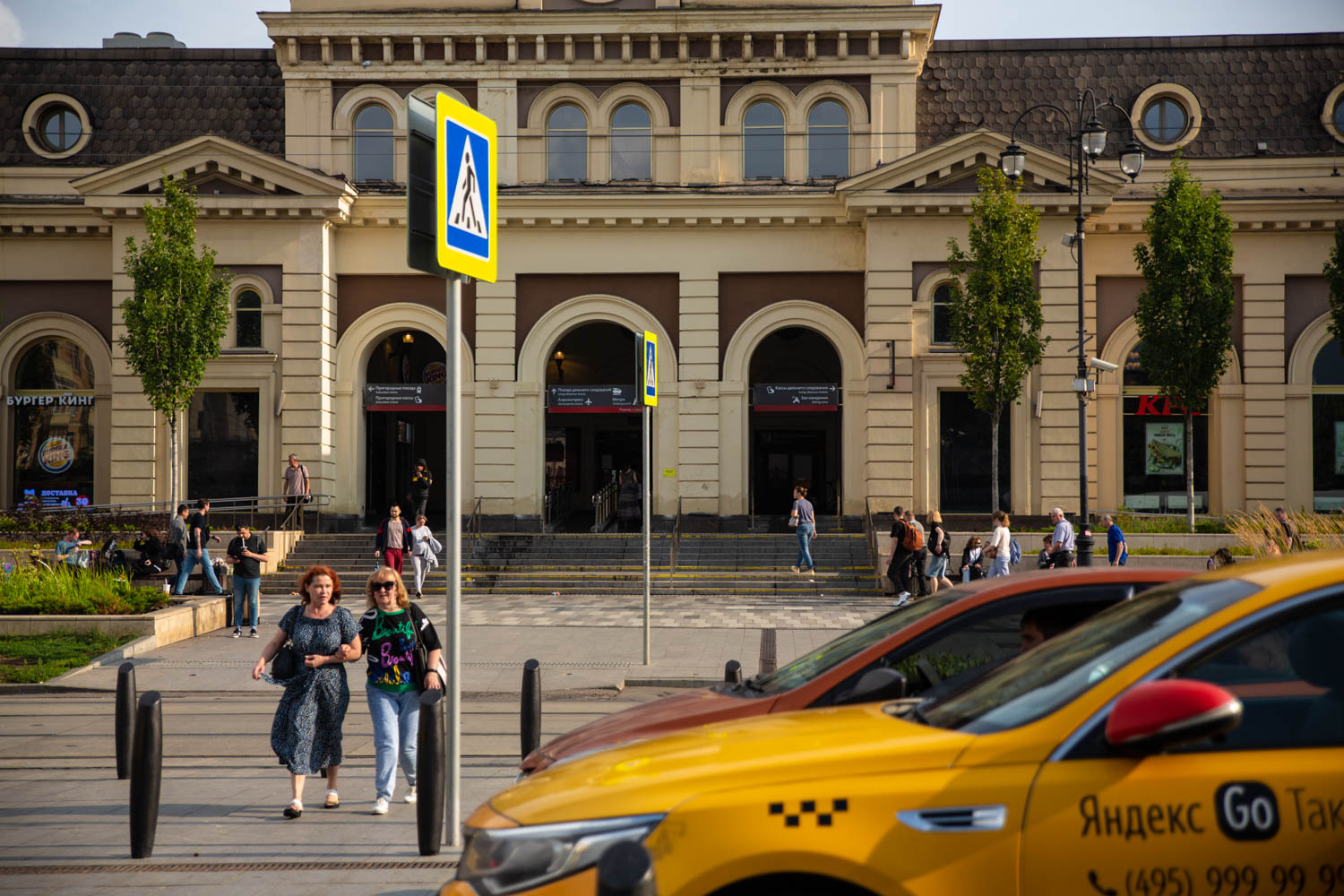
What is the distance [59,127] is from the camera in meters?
32.8

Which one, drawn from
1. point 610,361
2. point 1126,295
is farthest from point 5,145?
point 1126,295

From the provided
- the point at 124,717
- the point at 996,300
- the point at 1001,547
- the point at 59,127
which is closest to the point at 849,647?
the point at 124,717

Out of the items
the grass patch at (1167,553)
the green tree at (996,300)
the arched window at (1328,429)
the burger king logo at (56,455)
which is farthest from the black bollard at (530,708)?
the burger king logo at (56,455)

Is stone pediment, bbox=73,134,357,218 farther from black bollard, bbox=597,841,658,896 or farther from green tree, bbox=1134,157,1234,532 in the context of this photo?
black bollard, bbox=597,841,658,896

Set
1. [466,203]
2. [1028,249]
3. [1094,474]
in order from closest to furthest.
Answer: [466,203], [1028,249], [1094,474]

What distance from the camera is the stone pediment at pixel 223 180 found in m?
29.5

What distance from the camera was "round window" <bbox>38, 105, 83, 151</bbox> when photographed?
32.6 m

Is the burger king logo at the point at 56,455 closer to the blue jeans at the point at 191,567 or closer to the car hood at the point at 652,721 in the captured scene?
the blue jeans at the point at 191,567

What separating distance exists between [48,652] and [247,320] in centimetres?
1637

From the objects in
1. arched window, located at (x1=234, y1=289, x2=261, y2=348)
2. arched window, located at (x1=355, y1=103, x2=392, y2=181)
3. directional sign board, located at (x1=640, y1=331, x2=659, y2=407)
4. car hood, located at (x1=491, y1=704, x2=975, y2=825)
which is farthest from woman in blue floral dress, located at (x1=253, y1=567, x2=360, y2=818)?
arched window, located at (x1=355, y1=103, x2=392, y2=181)

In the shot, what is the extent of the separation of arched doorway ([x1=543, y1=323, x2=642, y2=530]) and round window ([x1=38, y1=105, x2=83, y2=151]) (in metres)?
14.9

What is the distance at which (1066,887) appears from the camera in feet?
10.3

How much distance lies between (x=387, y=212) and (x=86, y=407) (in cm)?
1045

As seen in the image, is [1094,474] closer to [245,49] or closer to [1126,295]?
[1126,295]
